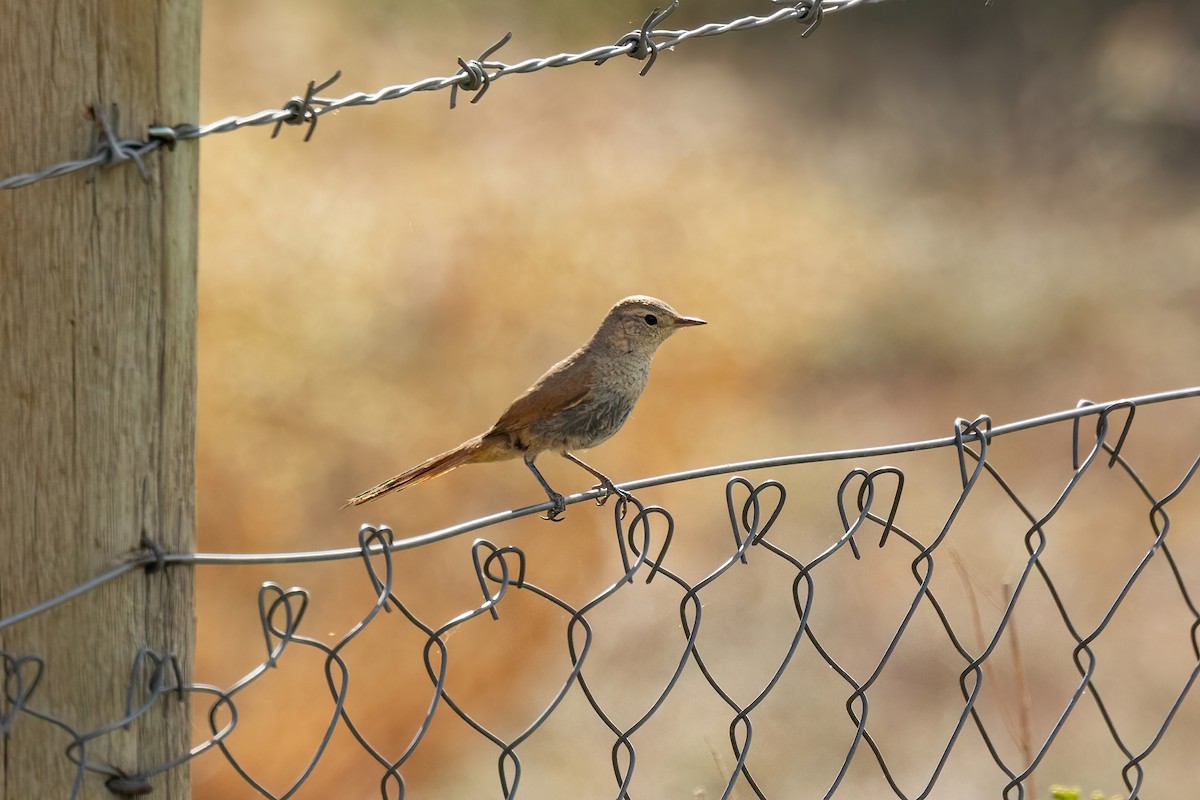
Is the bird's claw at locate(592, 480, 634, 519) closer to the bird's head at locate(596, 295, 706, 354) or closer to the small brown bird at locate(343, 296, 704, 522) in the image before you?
the small brown bird at locate(343, 296, 704, 522)

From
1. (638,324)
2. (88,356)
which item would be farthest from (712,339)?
(88,356)

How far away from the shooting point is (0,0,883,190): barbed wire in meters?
1.49

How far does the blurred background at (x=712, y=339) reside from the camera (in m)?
5.38

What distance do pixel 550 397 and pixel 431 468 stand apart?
0.46 m

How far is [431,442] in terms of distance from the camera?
670 centimetres

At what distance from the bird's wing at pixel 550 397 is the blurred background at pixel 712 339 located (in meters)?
1.36

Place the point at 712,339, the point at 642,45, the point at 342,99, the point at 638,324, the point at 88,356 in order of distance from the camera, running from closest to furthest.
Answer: the point at 88,356
the point at 342,99
the point at 642,45
the point at 638,324
the point at 712,339

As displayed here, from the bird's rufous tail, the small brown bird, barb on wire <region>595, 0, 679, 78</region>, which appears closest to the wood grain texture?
barb on wire <region>595, 0, 679, 78</region>

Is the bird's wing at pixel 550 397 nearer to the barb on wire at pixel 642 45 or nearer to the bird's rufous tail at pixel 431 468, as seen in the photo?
the bird's rufous tail at pixel 431 468

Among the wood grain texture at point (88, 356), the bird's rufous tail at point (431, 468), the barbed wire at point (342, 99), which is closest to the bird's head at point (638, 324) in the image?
the bird's rufous tail at point (431, 468)

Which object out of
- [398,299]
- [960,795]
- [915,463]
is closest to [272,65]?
[398,299]

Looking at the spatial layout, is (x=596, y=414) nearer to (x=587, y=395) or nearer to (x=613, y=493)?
(x=587, y=395)

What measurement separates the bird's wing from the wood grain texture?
5.43 ft

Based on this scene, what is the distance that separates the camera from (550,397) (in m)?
3.26
